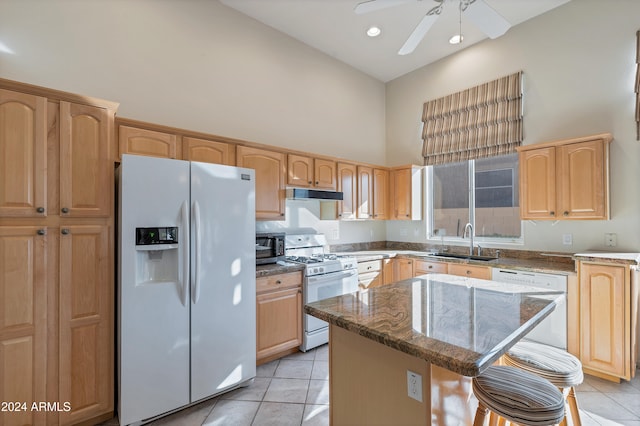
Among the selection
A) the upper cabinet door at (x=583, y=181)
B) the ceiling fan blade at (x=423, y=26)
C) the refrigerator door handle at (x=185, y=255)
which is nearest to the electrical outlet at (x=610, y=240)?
the upper cabinet door at (x=583, y=181)

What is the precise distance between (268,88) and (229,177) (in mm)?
1732

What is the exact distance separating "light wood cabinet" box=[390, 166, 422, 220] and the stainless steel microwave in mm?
1950

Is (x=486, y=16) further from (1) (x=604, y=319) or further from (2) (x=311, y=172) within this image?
(1) (x=604, y=319)

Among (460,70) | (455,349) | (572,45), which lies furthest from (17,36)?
(572,45)

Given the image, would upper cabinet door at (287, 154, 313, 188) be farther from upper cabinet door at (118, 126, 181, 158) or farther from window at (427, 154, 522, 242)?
window at (427, 154, 522, 242)

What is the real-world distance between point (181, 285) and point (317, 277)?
141 centimetres

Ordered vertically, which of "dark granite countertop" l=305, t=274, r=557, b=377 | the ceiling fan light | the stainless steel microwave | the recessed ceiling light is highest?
the recessed ceiling light

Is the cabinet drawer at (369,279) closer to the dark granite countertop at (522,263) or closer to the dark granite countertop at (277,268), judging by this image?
the dark granite countertop at (522,263)

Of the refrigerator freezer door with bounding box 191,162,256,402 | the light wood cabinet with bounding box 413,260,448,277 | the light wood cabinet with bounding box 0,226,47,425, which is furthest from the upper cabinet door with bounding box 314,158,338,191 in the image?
the light wood cabinet with bounding box 0,226,47,425

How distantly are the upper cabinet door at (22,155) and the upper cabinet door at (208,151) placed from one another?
0.94 meters

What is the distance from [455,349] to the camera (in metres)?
1.03

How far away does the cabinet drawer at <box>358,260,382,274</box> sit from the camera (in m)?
3.70

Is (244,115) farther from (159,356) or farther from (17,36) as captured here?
(159,356)

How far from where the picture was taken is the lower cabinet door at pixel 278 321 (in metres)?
2.79
